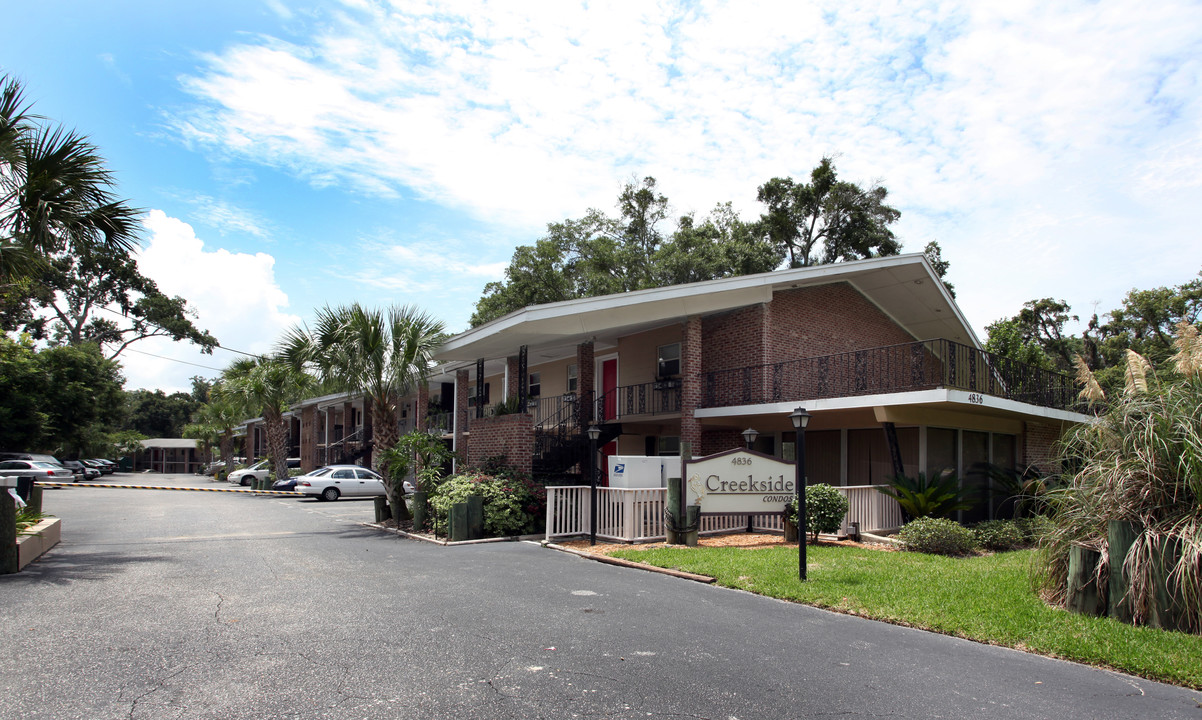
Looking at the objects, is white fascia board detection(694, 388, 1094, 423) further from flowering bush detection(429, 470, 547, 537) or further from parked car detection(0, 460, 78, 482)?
parked car detection(0, 460, 78, 482)

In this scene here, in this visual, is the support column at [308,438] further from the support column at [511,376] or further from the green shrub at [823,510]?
the green shrub at [823,510]

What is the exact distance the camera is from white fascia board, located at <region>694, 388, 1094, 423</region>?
1289 centimetres

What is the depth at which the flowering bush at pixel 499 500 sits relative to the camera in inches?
545

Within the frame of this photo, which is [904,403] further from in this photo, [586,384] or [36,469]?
[36,469]

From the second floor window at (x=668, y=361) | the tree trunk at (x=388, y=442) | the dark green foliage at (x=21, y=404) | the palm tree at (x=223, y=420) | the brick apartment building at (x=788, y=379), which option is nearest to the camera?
the brick apartment building at (x=788, y=379)

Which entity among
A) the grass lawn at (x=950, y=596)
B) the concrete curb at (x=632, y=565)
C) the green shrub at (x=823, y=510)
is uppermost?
the green shrub at (x=823, y=510)

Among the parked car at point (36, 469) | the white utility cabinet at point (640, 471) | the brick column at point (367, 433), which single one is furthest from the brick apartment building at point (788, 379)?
the parked car at point (36, 469)

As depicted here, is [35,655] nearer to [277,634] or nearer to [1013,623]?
[277,634]

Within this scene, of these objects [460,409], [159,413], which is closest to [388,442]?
[460,409]

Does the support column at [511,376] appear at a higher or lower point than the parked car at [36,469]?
higher

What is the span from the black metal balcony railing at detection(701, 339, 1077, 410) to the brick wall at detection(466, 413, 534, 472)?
14.0 feet

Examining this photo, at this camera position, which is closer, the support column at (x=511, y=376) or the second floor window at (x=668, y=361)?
the second floor window at (x=668, y=361)

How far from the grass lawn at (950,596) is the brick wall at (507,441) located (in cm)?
479

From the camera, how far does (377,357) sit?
16516mm
